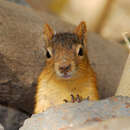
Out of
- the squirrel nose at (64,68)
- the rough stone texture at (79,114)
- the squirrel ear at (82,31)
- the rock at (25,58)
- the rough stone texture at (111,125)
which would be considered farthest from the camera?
the rock at (25,58)

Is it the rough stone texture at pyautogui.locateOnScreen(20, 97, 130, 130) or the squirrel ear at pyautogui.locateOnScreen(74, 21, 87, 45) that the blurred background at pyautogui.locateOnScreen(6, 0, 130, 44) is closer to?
the squirrel ear at pyautogui.locateOnScreen(74, 21, 87, 45)

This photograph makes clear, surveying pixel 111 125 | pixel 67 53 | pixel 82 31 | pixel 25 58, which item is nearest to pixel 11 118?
pixel 25 58

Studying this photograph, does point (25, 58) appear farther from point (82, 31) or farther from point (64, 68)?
point (64, 68)

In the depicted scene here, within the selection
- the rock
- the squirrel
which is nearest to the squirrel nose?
the squirrel

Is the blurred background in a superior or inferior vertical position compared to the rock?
superior

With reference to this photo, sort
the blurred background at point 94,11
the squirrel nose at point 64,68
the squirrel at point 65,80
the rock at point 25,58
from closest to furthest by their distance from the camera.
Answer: the squirrel nose at point 64,68
the squirrel at point 65,80
the rock at point 25,58
the blurred background at point 94,11

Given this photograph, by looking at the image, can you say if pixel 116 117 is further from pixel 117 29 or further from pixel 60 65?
pixel 117 29

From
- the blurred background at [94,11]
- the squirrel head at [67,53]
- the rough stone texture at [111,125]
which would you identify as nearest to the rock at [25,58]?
the squirrel head at [67,53]

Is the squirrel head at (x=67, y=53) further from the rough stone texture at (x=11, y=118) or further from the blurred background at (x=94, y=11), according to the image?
the blurred background at (x=94, y=11)
